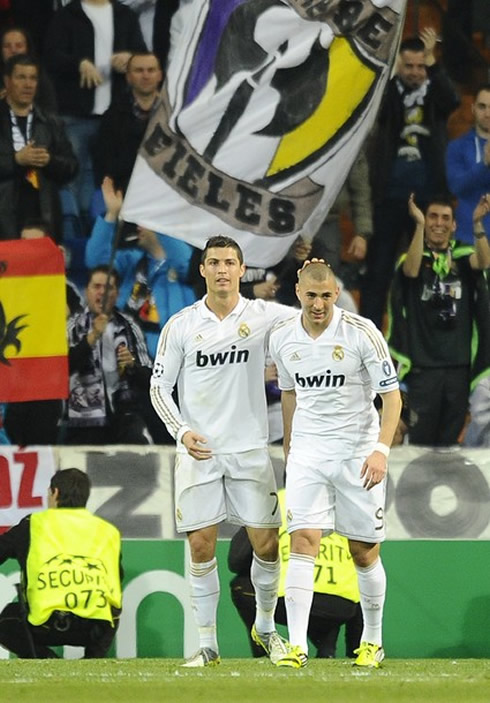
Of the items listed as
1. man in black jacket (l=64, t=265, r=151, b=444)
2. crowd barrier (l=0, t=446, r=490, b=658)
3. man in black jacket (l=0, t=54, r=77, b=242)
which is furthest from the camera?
man in black jacket (l=0, t=54, r=77, b=242)

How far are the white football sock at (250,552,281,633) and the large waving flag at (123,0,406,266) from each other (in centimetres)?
285

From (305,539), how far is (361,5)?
13.0ft

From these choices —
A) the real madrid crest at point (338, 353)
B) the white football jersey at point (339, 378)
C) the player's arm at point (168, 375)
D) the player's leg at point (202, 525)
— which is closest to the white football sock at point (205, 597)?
the player's leg at point (202, 525)

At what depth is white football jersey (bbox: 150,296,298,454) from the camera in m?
6.61

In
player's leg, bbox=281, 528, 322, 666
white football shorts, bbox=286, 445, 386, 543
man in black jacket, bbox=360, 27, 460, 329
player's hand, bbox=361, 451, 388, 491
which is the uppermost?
man in black jacket, bbox=360, 27, 460, 329

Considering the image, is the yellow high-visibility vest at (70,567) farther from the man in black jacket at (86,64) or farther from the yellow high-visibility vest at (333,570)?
the man in black jacket at (86,64)

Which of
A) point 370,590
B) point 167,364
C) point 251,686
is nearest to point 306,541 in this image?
point 370,590

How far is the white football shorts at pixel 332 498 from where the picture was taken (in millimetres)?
6414

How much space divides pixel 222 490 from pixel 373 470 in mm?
768

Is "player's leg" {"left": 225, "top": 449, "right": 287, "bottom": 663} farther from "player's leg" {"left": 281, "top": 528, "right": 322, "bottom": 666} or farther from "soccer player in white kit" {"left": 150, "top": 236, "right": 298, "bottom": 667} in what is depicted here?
"player's leg" {"left": 281, "top": 528, "right": 322, "bottom": 666}

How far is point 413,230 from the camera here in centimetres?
938

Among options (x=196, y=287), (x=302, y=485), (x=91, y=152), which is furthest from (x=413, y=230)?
(x=302, y=485)

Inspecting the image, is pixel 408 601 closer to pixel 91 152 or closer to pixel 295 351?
pixel 295 351

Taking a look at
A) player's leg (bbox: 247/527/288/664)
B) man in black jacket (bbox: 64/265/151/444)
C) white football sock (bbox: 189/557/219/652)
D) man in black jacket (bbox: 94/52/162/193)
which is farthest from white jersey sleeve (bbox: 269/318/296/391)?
man in black jacket (bbox: 94/52/162/193)
